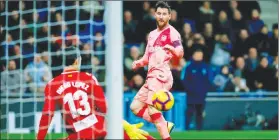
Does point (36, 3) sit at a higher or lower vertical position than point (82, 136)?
higher

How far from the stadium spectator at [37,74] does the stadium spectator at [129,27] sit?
229 cm

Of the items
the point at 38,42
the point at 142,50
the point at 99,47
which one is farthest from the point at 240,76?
the point at 38,42

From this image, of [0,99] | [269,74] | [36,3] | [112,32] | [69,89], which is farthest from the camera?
[269,74]

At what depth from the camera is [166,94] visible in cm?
907

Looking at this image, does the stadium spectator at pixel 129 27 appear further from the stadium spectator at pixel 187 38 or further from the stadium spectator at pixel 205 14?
the stadium spectator at pixel 205 14

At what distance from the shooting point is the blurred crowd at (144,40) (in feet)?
45.2

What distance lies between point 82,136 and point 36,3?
20.2 feet

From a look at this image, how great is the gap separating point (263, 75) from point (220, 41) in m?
1.02

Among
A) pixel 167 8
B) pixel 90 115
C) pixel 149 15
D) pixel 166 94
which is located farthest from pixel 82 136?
pixel 149 15

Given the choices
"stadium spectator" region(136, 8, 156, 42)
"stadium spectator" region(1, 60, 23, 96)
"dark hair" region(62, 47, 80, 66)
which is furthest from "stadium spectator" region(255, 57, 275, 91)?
"dark hair" region(62, 47, 80, 66)

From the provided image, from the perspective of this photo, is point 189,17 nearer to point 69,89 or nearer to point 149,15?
point 149,15

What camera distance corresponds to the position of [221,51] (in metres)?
16.2

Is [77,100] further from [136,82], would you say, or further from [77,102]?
[136,82]

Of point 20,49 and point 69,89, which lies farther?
point 20,49
